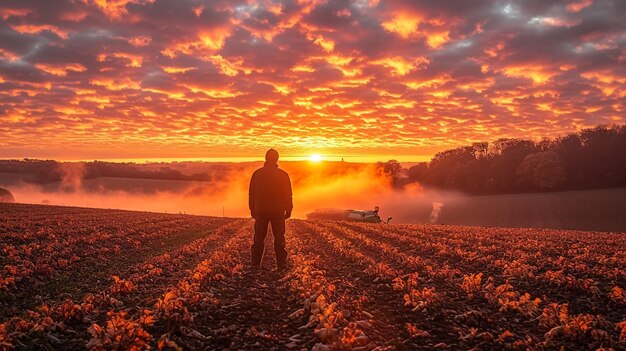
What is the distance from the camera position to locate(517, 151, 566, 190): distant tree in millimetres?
82375

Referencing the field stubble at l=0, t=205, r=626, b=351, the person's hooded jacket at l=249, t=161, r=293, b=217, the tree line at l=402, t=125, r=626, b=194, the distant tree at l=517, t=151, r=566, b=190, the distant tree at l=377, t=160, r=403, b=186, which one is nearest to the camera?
the field stubble at l=0, t=205, r=626, b=351

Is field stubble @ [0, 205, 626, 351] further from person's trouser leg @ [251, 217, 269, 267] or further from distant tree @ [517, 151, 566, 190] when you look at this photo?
distant tree @ [517, 151, 566, 190]

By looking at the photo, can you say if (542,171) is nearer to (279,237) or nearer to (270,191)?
(279,237)

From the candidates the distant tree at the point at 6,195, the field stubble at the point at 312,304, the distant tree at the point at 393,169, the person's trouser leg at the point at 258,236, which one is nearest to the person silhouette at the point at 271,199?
the person's trouser leg at the point at 258,236

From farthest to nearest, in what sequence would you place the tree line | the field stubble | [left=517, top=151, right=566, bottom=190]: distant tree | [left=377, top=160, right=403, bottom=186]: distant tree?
1. [left=377, top=160, right=403, bottom=186]: distant tree
2. [left=517, top=151, right=566, bottom=190]: distant tree
3. the tree line
4. the field stubble

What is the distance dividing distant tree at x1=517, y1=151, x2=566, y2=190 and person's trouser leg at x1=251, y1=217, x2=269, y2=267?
8674cm

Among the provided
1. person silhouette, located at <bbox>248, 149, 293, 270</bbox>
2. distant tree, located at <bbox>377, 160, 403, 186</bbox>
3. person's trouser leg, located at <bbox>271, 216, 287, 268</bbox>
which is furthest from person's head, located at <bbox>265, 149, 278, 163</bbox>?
distant tree, located at <bbox>377, 160, 403, 186</bbox>

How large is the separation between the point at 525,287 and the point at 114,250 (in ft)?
51.8

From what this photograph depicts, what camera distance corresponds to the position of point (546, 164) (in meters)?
83.7

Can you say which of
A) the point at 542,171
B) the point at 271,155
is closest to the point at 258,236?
the point at 271,155

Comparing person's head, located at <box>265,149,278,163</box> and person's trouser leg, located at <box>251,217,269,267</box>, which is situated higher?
person's head, located at <box>265,149,278,163</box>

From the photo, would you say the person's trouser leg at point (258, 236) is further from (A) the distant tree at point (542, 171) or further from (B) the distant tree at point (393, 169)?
(B) the distant tree at point (393, 169)

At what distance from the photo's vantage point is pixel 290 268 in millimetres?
12750

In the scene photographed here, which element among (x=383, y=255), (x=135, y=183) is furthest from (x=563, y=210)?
(x=135, y=183)
